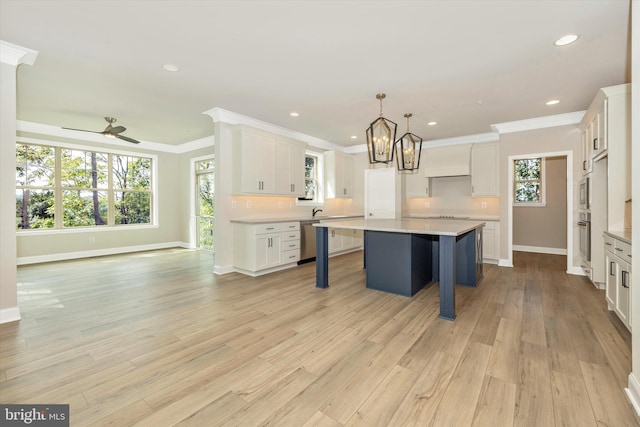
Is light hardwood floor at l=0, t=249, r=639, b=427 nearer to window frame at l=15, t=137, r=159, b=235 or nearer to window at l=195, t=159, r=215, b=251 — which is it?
window frame at l=15, t=137, r=159, b=235

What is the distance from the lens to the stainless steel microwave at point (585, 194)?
3907 mm

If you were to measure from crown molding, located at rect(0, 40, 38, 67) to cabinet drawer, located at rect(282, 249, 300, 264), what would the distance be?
3.90 meters

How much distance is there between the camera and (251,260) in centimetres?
457

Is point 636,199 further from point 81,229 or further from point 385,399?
point 81,229

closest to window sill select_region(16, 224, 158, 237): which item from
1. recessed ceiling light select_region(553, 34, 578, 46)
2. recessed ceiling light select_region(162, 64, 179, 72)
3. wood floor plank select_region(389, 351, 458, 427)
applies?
recessed ceiling light select_region(162, 64, 179, 72)

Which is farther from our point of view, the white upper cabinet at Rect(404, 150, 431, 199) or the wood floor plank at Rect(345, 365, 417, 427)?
the white upper cabinet at Rect(404, 150, 431, 199)

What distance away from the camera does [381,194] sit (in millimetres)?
6941

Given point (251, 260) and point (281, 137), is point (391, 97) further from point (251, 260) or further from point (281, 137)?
point (251, 260)

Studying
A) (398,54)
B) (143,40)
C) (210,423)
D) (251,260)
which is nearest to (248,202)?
(251,260)

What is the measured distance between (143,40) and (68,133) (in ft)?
15.9

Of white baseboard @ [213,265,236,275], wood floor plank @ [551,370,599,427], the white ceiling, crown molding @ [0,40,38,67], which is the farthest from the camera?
Result: white baseboard @ [213,265,236,275]

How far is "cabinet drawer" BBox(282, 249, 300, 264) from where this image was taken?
5.02 meters
